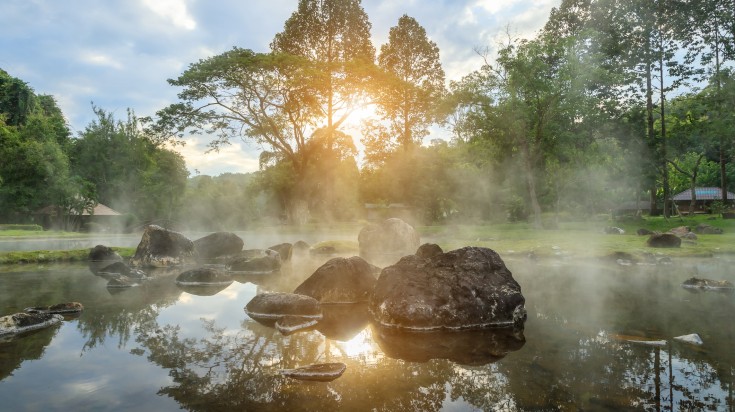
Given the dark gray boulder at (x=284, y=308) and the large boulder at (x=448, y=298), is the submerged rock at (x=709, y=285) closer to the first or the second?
the large boulder at (x=448, y=298)

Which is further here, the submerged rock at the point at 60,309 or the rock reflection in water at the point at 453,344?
the submerged rock at the point at 60,309

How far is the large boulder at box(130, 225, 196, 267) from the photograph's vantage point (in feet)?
63.8

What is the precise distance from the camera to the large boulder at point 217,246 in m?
23.0

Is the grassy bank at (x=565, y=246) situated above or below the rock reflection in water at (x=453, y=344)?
above

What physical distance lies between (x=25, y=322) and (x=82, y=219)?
5678 cm

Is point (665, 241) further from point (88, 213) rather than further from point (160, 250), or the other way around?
point (88, 213)

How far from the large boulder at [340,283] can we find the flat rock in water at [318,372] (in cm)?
491

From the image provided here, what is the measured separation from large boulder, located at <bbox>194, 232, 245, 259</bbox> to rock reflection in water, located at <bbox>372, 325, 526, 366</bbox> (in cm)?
1641

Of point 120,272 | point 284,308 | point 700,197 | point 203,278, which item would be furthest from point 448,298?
point 700,197

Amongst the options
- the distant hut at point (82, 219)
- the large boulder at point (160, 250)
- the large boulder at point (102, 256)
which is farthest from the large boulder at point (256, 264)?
the distant hut at point (82, 219)

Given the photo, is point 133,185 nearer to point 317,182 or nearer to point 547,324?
point 317,182

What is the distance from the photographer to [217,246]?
76.4ft

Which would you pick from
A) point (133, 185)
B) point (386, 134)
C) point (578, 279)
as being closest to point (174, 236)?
point (578, 279)

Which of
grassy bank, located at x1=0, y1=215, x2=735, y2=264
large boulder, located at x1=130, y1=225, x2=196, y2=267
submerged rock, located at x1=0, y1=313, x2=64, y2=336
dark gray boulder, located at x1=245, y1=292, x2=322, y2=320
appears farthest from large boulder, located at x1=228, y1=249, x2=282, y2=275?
submerged rock, located at x1=0, y1=313, x2=64, y2=336
